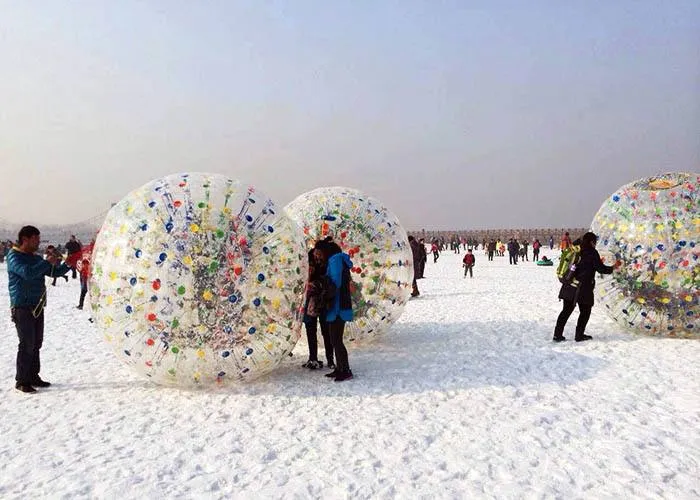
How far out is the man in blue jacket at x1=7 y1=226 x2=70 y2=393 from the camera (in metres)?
6.09

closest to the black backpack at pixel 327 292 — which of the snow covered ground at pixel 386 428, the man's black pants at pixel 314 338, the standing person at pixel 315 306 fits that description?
the standing person at pixel 315 306

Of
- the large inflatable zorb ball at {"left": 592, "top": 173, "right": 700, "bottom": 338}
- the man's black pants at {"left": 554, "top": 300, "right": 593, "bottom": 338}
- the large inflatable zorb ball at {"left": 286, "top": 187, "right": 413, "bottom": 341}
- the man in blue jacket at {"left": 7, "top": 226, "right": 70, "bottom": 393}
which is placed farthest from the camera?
the man's black pants at {"left": 554, "top": 300, "right": 593, "bottom": 338}

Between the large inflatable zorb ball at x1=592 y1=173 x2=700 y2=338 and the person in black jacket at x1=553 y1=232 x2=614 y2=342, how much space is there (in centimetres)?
37

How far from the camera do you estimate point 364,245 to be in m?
7.89

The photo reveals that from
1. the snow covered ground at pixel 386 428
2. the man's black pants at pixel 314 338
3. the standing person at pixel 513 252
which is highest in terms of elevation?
the man's black pants at pixel 314 338

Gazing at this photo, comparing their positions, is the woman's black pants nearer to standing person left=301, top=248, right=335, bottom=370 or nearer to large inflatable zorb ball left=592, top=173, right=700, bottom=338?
standing person left=301, top=248, right=335, bottom=370

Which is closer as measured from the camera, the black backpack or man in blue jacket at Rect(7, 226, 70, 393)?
man in blue jacket at Rect(7, 226, 70, 393)

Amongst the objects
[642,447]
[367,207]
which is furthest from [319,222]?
[642,447]

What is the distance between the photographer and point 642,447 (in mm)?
4547

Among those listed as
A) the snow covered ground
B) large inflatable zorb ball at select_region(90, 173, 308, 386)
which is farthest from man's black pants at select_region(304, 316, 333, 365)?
large inflatable zorb ball at select_region(90, 173, 308, 386)

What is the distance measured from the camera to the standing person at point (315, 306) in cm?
653

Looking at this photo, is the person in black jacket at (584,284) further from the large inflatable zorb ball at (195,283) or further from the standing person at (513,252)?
the standing person at (513,252)

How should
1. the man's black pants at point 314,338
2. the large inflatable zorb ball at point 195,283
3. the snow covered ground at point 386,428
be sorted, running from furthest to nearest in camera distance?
the man's black pants at point 314,338 → the large inflatable zorb ball at point 195,283 → the snow covered ground at point 386,428

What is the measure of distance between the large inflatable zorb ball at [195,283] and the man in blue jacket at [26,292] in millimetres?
728
